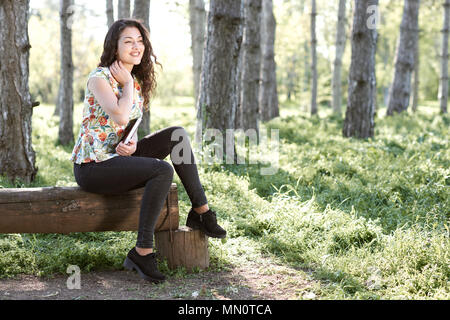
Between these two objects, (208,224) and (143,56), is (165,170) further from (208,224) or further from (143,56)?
(143,56)

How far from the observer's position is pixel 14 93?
19.6 ft

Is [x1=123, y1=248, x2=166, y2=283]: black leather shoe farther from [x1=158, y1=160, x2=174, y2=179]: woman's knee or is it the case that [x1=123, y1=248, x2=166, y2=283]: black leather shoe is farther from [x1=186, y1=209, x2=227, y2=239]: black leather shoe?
[x1=158, y1=160, x2=174, y2=179]: woman's knee

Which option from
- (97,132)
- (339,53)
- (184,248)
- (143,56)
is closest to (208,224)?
(184,248)

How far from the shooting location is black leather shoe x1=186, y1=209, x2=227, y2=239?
415cm

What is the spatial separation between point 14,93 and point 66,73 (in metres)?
4.63

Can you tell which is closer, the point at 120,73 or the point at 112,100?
the point at 112,100

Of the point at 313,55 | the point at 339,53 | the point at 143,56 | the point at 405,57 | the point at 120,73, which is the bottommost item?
the point at 120,73

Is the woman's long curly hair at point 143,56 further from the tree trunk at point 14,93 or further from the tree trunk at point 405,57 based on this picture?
the tree trunk at point 405,57

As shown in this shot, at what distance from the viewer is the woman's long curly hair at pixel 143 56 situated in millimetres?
4000

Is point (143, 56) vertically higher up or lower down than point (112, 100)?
higher up

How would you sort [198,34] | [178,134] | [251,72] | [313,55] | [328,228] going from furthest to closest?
[313,55] < [198,34] < [251,72] < [328,228] < [178,134]

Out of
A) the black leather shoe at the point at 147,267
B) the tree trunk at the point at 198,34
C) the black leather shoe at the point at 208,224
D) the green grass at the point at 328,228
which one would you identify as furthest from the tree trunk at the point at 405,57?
the black leather shoe at the point at 147,267
